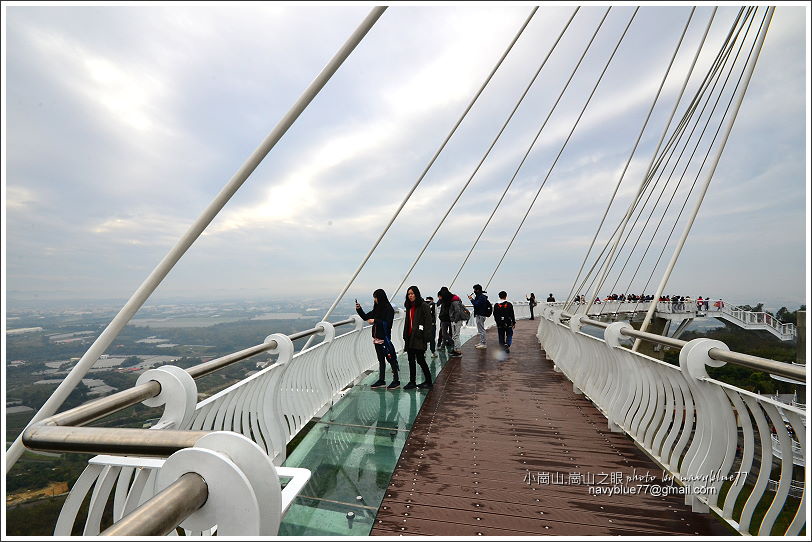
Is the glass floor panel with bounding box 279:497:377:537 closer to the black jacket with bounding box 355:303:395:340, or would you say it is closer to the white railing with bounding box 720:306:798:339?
the black jacket with bounding box 355:303:395:340

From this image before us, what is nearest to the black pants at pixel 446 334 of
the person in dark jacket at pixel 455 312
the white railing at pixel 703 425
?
the person in dark jacket at pixel 455 312

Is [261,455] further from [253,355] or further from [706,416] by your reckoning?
[706,416]

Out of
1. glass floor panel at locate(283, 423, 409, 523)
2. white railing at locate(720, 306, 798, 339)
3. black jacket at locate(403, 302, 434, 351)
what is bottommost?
white railing at locate(720, 306, 798, 339)

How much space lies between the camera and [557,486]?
10.3 feet

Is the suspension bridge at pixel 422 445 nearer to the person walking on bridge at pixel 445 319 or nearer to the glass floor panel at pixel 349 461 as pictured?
the glass floor panel at pixel 349 461

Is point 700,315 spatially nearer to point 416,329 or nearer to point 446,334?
point 446,334

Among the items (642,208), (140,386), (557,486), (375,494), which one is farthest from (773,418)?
(642,208)

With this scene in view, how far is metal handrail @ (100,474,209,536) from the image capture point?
2.25ft

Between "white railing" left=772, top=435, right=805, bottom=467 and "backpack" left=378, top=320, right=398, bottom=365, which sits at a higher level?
→ "backpack" left=378, top=320, right=398, bottom=365

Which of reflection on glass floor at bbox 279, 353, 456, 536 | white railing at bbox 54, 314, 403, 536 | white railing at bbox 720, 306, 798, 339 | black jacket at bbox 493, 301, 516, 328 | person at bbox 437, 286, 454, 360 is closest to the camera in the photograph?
white railing at bbox 54, 314, 403, 536

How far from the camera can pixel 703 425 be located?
263 cm

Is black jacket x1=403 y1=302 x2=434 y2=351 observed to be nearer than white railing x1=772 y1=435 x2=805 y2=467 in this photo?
No

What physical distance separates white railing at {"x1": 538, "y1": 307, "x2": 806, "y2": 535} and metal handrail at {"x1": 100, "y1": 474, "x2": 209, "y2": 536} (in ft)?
8.58

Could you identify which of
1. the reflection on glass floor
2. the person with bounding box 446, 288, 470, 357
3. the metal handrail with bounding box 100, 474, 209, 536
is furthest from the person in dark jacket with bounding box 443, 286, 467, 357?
the metal handrail with bounding box 100, 474, 209, 536
